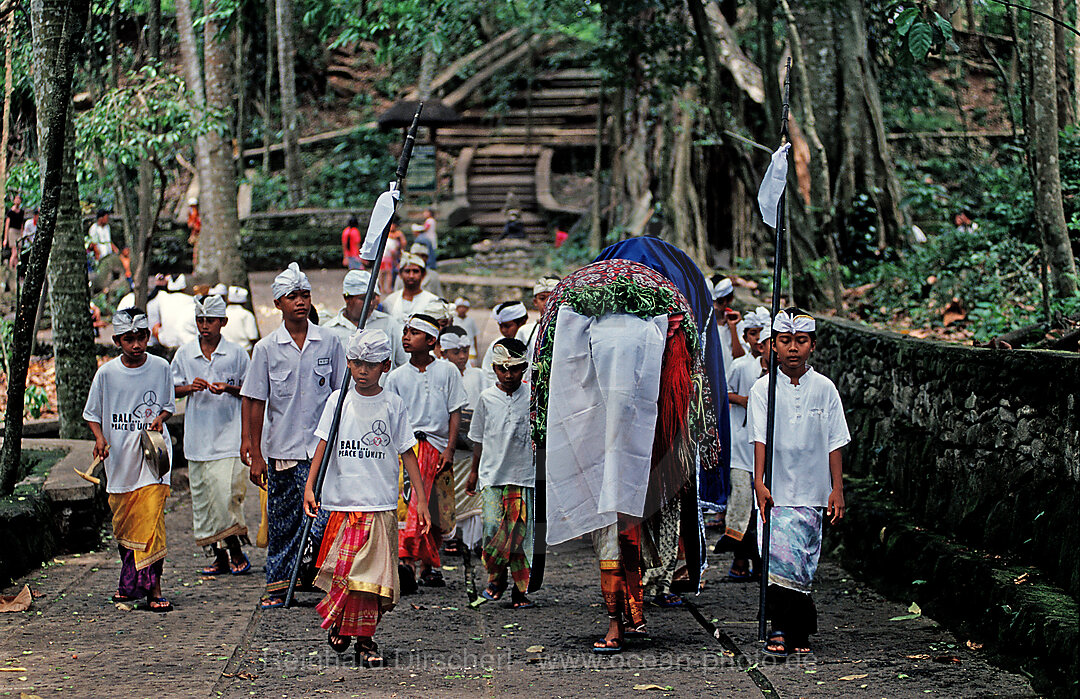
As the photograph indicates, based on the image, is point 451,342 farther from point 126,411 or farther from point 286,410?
point 126,411

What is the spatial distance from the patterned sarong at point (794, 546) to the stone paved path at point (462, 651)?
0.41 metres

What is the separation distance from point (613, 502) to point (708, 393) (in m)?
1.46

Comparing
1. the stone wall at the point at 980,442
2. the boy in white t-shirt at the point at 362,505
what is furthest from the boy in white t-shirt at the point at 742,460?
the boy in white t-shirt at the point at 362,505

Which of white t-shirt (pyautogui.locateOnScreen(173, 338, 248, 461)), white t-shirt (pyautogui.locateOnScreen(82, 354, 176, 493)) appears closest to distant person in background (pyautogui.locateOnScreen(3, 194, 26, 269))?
white t-shirt (pyautogui.locateOnScreen(173, 338, 248, 461))

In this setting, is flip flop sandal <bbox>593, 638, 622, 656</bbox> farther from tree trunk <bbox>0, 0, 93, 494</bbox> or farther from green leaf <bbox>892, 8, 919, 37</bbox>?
tree trunk <bbox>0, 0, 93, 494</bbox>

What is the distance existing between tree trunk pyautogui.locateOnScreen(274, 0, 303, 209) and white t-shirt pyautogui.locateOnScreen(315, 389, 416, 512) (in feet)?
70.2

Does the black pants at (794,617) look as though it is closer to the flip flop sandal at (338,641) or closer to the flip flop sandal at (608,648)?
the flip flop sandal at (608,648)

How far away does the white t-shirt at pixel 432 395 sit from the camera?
789cm

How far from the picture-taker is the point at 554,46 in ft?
110

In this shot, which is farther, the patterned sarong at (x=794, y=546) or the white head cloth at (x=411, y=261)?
the white head cloth at (x=411, y=261)

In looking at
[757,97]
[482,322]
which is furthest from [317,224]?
[757,97]

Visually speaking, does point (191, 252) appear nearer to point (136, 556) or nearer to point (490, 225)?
point (490, 225)

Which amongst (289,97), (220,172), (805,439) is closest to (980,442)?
(805,439)

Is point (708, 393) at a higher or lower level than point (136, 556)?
higher
